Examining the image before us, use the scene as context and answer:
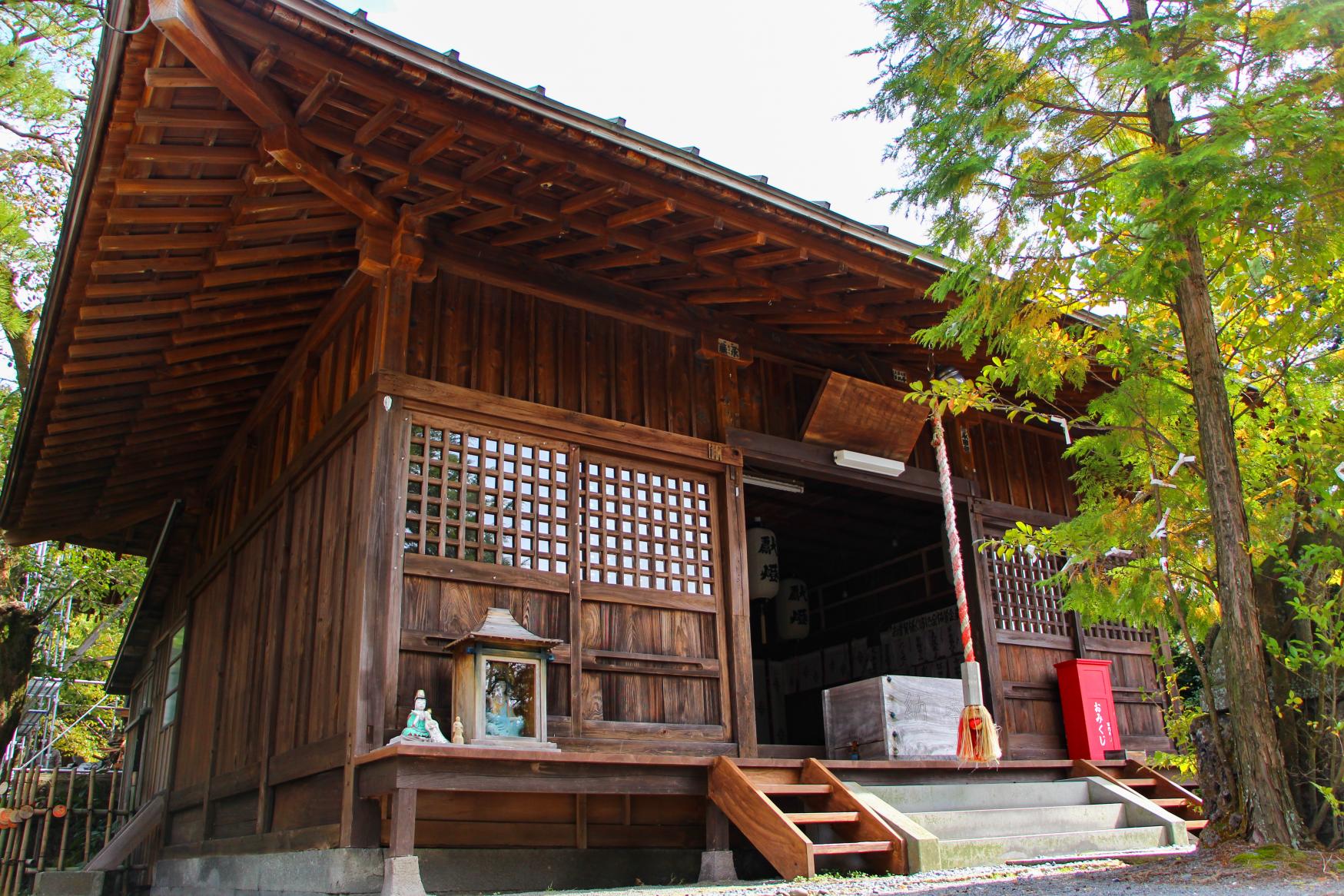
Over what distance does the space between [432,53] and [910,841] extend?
5274 millimetres

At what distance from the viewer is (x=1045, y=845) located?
21.2 ft

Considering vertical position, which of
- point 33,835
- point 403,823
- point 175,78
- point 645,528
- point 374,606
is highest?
point 175,78

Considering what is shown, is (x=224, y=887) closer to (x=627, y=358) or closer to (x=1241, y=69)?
(x=627, y=358)

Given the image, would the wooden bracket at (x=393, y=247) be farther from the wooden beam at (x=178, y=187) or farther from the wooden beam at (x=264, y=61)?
the wooden beam at (x=264, y=61)

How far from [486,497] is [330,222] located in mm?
2323

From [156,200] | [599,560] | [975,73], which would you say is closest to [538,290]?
[599,560]

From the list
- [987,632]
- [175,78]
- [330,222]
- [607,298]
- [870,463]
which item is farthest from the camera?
[987,632]

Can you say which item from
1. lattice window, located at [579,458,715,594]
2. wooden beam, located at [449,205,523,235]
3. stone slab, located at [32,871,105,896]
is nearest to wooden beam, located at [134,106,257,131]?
wooden beam, located at [449,205,523,235]

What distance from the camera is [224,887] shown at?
8023 millimetres

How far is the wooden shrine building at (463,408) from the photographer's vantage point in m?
5.90

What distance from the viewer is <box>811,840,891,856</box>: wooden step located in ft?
18.3

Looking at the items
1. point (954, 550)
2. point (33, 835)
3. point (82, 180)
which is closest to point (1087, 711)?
point (954, 550)

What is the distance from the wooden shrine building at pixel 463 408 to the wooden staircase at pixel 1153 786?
0.41 meters

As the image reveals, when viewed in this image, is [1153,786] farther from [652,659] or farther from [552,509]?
[552,509]
